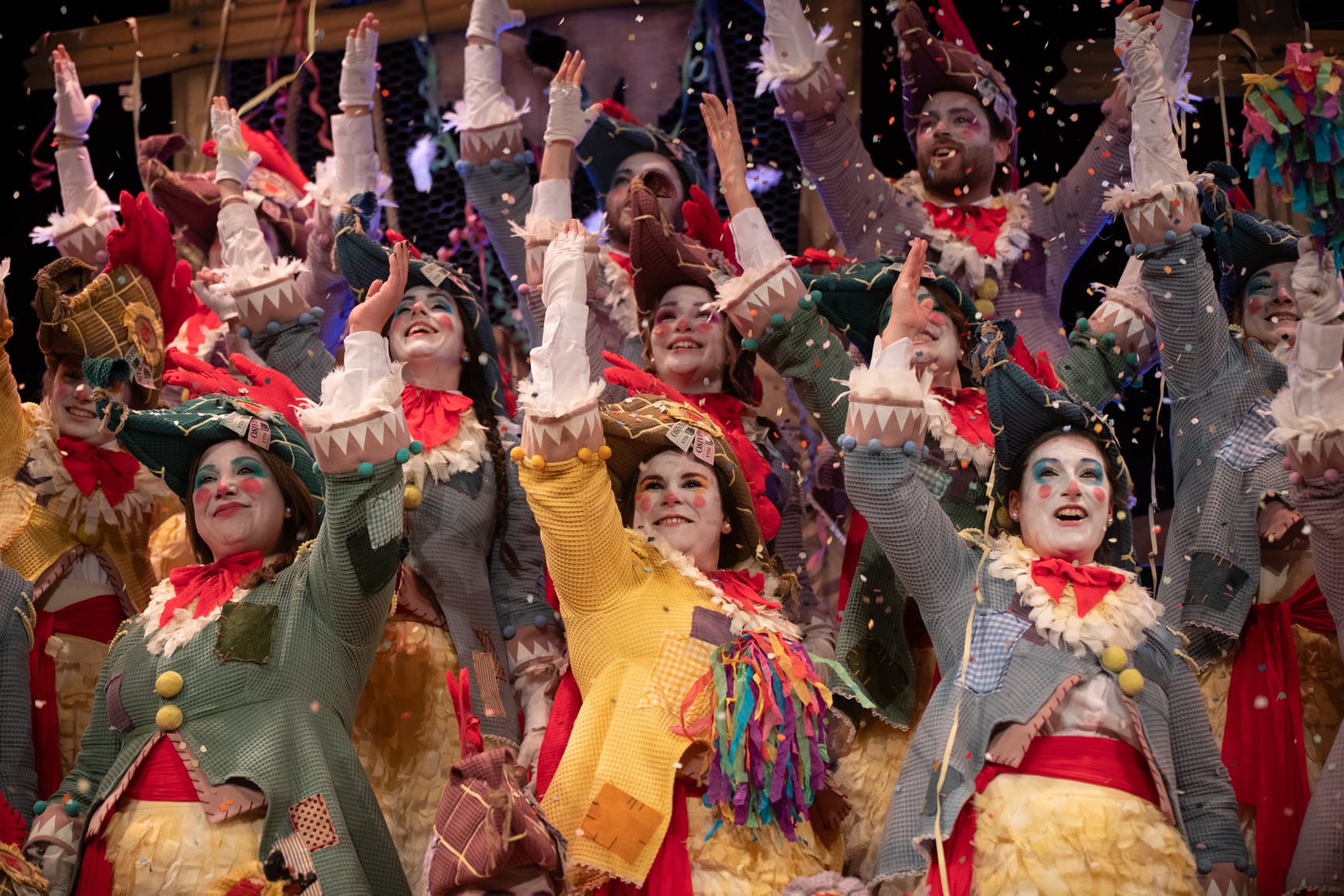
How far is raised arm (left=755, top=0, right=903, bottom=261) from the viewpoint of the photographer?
16.3 ft

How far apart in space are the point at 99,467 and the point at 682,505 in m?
1.59

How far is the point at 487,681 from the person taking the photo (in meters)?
4.03

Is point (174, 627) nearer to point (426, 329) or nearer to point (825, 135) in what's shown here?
point (426, 329)

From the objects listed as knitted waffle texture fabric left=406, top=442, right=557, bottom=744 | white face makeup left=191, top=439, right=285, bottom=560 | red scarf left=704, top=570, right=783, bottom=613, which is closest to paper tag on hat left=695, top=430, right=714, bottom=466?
red scarf left=704, top=570, right=783, bottom=613

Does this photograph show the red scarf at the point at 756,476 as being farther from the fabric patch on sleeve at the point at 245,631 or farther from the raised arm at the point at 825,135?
the fabric patch on sleeve at the point at 245,631

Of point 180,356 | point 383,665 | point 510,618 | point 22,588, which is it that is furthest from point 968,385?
point 22,588

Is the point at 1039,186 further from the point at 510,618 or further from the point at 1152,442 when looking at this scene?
the point at 510,618

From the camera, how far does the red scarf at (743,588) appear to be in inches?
149

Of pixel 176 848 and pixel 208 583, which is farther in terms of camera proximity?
pixel 208 583

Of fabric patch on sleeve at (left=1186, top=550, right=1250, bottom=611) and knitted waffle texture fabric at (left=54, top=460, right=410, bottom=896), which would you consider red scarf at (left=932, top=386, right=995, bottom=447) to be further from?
knitted waffle texture fabric at (left=54, top=460, right=410, bottom=896)

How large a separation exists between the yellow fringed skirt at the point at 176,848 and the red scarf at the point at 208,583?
43cm

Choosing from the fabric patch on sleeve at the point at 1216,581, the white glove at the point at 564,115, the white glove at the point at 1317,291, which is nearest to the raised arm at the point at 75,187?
the white glove at the point at 564,115

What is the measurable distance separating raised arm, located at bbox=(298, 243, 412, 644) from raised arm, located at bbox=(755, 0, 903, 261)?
179cm

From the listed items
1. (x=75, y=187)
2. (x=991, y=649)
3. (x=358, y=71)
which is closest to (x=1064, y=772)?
(x=991, y=649)
